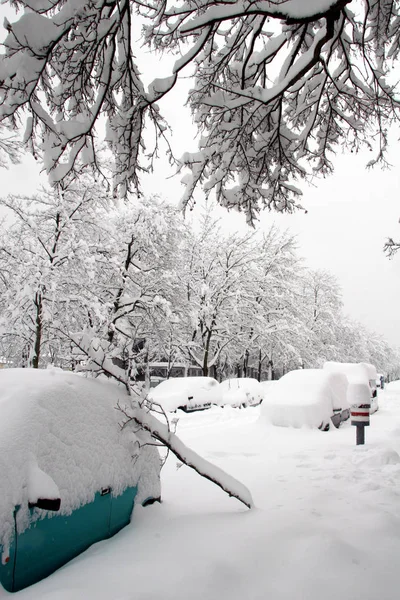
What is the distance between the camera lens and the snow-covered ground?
234 cm

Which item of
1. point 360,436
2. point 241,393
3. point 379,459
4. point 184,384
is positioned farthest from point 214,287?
point 379,459

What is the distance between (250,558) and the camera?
272cm

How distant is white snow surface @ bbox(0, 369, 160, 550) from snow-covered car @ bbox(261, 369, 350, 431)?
5.92m

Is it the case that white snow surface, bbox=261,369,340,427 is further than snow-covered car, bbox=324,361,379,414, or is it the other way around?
snow-covered car, bbox=324,361,379,414

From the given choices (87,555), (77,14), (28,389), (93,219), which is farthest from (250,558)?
(93,219)

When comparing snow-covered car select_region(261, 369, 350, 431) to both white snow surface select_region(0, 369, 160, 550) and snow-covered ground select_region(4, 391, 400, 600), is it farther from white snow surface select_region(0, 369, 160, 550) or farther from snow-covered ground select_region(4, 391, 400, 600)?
white snow surface select_region(0, 369, 160, 550)

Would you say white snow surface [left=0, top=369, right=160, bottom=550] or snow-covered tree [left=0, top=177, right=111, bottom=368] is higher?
snow-covered tree [left=0, top=177, right=111, bottom=368]

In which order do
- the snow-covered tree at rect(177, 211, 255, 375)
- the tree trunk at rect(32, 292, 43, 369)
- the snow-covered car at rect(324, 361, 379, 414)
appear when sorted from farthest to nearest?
the snow-covered tree at rect(177, 211, 255, 375) → the tree trunk at rect(32, 292, 43, 369) → the snow-covered car at rect(324, 361, 379, 414)

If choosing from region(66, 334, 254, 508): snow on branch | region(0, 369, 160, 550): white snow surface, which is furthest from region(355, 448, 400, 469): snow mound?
region(0, 369, 160, 550): white snow surface

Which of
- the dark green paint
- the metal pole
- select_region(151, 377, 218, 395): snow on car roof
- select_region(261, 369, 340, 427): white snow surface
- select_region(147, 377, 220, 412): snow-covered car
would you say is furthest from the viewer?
select_region(151, 377, 218, 395): snow on car roof

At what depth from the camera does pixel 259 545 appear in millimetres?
2912

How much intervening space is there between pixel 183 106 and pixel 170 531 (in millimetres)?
5712

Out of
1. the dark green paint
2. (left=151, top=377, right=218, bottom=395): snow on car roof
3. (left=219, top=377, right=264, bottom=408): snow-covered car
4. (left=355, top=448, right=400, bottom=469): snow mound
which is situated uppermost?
the dark green paint

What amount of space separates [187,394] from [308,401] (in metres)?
5.86
